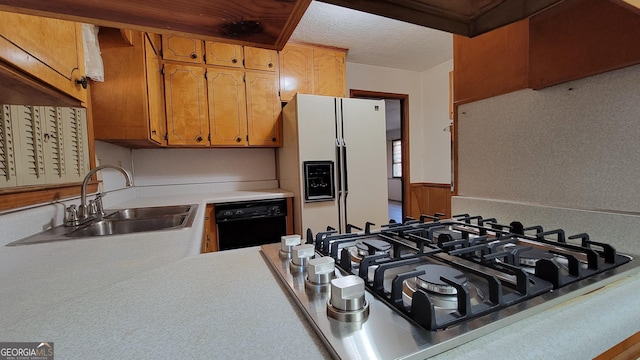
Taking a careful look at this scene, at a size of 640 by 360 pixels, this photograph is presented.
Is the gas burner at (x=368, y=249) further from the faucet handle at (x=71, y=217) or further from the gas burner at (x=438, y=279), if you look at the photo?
the faucet handle at (x=71, y=217)

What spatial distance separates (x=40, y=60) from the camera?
75cm

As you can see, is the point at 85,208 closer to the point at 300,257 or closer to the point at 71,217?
the point at 71,217

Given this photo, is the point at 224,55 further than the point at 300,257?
Yes

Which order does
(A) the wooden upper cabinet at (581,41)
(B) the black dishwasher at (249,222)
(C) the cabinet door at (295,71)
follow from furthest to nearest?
(C) the cabinet door at (295,71) → (B) the black dishwasher at (249,222) → (A) the wooden upper cabinet at (581,41)

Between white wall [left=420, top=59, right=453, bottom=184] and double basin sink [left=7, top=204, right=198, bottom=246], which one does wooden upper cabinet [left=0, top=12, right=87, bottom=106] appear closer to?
double basin sink [left=7, top=204, right=198, bottom=246]

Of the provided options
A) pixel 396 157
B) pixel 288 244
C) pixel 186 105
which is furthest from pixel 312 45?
pixel 396 157

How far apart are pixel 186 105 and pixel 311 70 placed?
1.19m

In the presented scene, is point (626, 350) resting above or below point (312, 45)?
below

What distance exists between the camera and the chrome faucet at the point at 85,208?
1121 millimetres

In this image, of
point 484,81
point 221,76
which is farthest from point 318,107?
point 484,81

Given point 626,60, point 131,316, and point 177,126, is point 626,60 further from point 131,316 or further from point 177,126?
point 177,126

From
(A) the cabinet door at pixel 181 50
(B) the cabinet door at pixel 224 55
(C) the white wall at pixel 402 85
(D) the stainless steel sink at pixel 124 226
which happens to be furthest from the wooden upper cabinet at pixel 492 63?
(C) the white wall at pixel 402 85

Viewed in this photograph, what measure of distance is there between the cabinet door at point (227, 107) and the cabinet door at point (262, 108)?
6cm

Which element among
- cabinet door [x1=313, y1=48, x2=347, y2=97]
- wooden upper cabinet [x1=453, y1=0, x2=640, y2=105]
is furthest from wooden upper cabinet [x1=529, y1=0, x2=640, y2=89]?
cabinet door [x1=313, y1=48, x2=347, y2=97]
